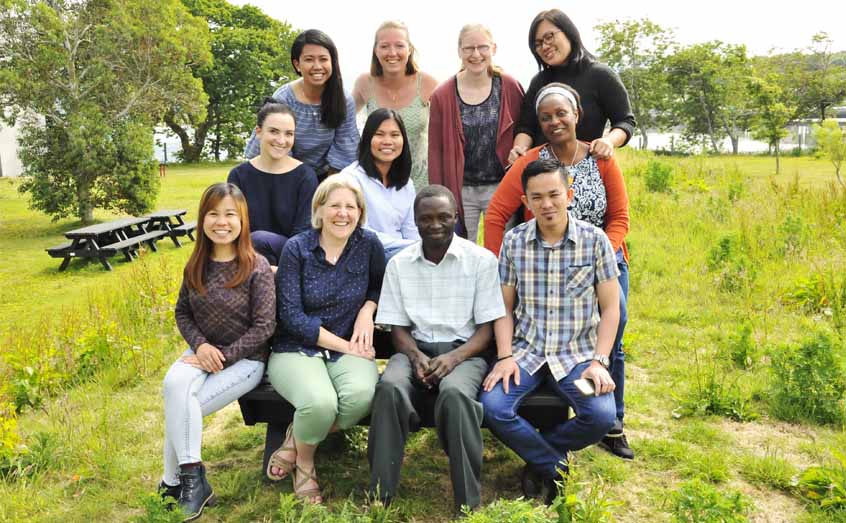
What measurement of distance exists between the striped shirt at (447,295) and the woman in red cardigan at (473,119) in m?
1.13

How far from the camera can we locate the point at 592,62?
407 centimetres

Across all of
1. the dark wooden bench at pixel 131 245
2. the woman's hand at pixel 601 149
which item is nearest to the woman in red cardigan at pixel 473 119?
the woman's hand at pixel 601 149

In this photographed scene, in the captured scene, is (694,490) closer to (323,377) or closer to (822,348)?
(323,377)

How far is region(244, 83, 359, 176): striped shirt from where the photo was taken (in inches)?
180

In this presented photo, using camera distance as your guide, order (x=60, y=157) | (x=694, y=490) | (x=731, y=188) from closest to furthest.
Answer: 1. (x=694, y=490)
2. (x=731, y=188)
3. (x=60, y=157)

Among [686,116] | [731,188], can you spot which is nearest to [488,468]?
[731,188]

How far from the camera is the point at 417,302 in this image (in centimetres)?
348

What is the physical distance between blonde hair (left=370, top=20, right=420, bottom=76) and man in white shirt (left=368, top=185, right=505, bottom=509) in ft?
5.25

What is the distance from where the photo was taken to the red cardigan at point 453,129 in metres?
4.38

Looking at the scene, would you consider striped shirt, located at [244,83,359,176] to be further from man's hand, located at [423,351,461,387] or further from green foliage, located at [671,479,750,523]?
green foliage, located at [671,479,750,523]

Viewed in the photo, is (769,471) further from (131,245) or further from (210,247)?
(131,245)

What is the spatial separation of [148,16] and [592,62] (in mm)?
14484

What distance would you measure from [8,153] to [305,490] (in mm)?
27760

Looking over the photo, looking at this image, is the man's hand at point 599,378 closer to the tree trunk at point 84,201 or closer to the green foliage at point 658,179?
the green foliage at point 658,179
